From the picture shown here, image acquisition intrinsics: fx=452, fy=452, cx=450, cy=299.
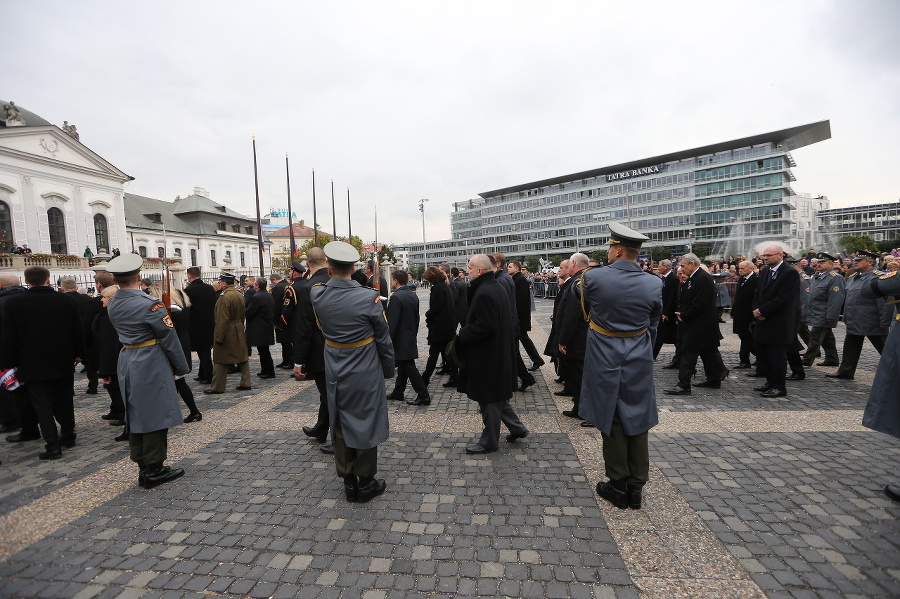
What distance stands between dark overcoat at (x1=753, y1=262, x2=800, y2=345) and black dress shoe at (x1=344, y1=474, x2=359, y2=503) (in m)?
6.15

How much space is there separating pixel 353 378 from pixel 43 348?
13.3 ft

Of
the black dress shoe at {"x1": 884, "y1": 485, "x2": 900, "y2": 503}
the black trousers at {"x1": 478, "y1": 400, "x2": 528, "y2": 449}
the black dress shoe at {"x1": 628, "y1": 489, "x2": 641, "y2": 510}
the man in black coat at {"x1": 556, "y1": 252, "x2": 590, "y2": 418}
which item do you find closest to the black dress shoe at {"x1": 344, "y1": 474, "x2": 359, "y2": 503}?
the black trousers at {"x1": 478, "y1": 400, "x2": 528, "y2": 449}

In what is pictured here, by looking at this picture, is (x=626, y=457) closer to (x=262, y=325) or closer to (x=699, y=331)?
(x=699, y=331)

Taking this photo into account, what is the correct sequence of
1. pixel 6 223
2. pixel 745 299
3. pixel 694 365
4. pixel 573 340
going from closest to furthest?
pixel 573 340, pixel 694 365, pixel 745 299, pixel 6 223

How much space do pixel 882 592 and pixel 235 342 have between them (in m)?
8.04

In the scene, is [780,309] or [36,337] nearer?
[36,337]

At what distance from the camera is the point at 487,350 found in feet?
15.3

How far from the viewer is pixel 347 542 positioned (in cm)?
324

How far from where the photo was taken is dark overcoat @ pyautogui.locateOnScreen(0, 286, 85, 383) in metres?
5.10

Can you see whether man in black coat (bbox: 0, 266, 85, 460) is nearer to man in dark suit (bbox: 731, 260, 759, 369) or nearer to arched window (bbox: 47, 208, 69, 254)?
man in dark suit (bbox: 731, 260, 759, 369)

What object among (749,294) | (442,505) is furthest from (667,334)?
(442,505)

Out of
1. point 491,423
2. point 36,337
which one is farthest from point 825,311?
point 36,337

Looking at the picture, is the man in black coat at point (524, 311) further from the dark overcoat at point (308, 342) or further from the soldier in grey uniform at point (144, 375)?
the soldier in grey uniform at point (144, 375)

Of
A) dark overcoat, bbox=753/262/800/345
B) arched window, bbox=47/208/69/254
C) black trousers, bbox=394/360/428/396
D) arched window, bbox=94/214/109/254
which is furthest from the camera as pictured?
arched window, bbox=94/214/109/254
